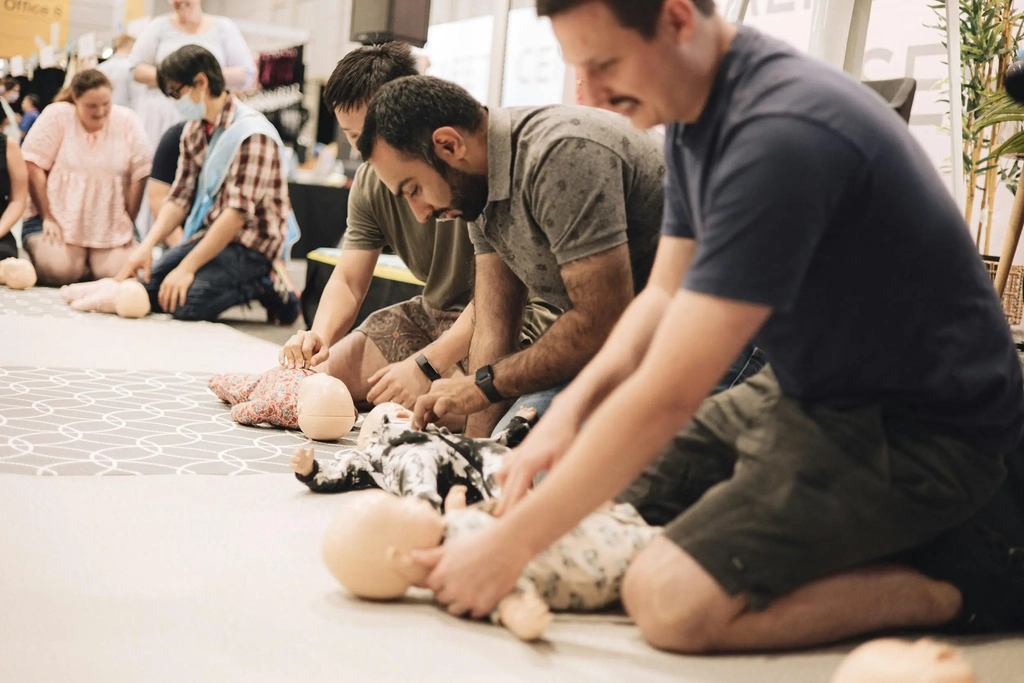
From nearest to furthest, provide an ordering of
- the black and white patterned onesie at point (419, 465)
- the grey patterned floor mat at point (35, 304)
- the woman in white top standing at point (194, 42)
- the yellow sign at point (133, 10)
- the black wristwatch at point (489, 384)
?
the black and white patterned onesie at point (419, 465)
the black wristwatch at point (489, 384)
the grey patterned floor mat at point (35, 304)
the woman in white top standing at point (194, 42)
the yellow sign at point (133, 10)

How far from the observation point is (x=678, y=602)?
1129 mm

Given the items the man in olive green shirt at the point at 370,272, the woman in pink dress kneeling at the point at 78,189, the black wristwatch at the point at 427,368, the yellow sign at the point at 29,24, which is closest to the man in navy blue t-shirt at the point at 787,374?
the black wristwatch at the point at 427,368

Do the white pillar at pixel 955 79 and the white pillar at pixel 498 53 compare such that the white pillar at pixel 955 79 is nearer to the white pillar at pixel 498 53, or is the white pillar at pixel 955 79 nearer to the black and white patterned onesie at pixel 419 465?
the black and white patterned onesie at pixel 419 465

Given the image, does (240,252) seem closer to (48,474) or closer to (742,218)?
(48,474)

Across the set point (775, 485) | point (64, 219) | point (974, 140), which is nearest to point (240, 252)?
point (64, 219)

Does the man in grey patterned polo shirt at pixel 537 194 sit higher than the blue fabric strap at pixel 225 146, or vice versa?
the man in grey patterned polo shirt at pixel 537 194

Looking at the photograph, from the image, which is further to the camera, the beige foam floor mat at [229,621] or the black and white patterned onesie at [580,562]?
the black and white patterned onesie at [580,562]

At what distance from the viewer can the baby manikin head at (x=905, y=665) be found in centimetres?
92

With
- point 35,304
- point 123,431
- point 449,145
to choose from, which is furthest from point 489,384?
point 35,304

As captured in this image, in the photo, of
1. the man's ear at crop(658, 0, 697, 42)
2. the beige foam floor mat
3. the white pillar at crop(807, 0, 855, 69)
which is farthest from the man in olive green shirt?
the man's ear at crop(658, 0, 697, 42)

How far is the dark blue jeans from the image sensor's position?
408 cm

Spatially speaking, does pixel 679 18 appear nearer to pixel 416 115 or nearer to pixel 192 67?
pixel 416 115

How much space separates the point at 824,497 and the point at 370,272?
178cm

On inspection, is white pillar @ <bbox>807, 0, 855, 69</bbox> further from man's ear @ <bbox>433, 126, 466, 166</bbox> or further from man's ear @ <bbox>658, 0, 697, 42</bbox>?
man's ear @ <bbox>658, 0, 697, 42</bbox>
